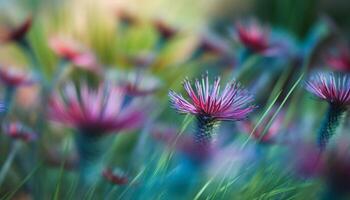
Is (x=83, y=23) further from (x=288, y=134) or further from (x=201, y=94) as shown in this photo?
(x=201, y=94)

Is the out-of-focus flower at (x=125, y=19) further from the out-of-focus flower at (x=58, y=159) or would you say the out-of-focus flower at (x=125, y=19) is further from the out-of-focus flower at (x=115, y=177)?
the out-of-focus flower at (x=115, y=177)

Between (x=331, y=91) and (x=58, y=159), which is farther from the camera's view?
(x=58, y=159)

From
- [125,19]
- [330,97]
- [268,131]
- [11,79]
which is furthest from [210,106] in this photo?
[125,19]

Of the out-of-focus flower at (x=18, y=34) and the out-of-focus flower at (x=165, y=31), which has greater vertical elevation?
the out-of-focus flower at (x=165, y=31)

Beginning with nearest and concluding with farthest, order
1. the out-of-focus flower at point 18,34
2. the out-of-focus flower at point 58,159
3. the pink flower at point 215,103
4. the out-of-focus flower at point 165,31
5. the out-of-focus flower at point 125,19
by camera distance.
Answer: the pink flower at point 215,103 → the out-of-focus flower at point 58,159 → the out-of-focus flower at point 18,34 → the out-of-focus flower at point 165,31 → the out-of-focus flower at point 125,19

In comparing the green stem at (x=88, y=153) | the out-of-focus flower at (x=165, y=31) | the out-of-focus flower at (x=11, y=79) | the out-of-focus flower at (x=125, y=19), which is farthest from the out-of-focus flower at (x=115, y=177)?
the out-of-focus flower at (x=125, y=19)

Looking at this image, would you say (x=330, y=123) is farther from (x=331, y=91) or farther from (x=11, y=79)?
(x=11, y=79)
